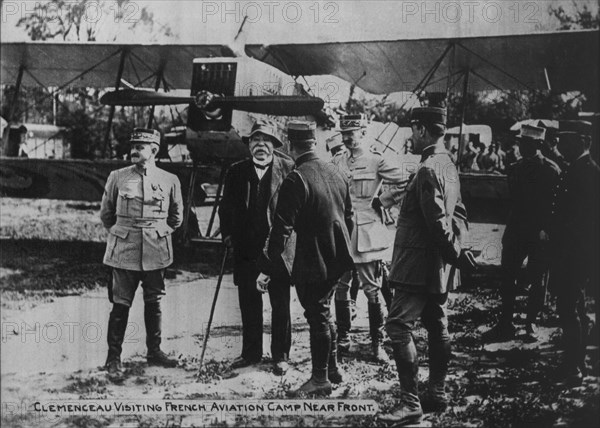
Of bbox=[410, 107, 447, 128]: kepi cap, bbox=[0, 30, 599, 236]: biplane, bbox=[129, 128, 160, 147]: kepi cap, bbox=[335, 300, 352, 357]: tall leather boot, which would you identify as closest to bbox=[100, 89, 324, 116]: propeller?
bbox=[0, 30, 599, 236]: biplane

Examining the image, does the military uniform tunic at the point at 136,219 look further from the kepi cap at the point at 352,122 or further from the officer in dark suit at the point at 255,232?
the kepi cap at the point at 352,122

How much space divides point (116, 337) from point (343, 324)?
1.71 m

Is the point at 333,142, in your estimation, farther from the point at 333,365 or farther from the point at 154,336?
the point at 154,336

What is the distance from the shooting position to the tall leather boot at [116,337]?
401cm

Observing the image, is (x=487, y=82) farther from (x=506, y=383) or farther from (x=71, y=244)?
(x=71, y=244)

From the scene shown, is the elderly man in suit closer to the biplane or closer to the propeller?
the biplane

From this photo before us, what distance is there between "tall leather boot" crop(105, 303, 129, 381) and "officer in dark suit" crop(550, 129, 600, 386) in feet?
10.8

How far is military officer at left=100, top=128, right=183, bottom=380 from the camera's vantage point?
158 inches

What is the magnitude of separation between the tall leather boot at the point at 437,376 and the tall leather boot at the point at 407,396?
0.30 ft

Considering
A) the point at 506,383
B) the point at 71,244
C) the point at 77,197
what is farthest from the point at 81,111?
the point at 506,383

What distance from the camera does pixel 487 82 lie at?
438cm

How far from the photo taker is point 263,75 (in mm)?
4727

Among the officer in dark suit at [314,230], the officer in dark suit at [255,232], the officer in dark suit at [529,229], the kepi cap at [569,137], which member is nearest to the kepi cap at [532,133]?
the officer in dark suit at [529,229]

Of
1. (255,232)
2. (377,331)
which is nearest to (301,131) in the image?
(255,232)
